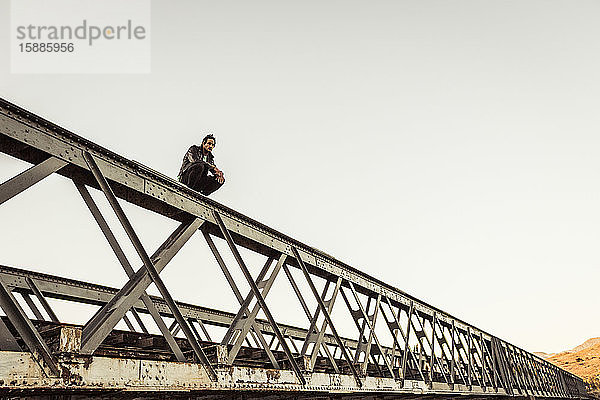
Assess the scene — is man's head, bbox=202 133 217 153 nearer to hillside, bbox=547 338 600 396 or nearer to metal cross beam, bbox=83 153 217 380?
metal cross beam, bbox=83 153 217 380

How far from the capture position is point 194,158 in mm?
8438

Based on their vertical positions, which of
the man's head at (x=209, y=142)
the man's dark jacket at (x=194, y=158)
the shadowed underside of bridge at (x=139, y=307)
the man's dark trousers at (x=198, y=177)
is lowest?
the shadowed underside of bridge at (x=139, y=307)

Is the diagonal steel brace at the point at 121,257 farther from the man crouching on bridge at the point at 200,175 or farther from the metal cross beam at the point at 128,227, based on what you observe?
the man crouching on bridge at the point at 200,175

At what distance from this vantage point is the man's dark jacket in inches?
321

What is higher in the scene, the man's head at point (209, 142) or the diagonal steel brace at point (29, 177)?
the man's head at point (209, 142)

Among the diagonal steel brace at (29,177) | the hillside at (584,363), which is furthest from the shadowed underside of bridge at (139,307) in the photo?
the hillside at (584,363)

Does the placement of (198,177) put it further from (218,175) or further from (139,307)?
(139,307)

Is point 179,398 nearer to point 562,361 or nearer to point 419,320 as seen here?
point 419,320

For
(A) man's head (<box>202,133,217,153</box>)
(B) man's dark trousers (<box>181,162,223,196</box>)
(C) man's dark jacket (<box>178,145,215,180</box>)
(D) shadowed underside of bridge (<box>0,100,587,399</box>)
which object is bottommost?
(D) shadowed underside of bridge (<box>0,100,587,399</box>)

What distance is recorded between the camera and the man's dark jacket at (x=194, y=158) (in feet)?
26.7

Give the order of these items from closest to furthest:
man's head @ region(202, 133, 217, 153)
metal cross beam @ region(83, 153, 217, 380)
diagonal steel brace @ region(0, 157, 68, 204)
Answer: diagonal steel brace @ region(0, 157, 68, 204) < metal cross beam @ region(83, 153, 217, 380) < man's head @ region(202, 133, 217, 153)

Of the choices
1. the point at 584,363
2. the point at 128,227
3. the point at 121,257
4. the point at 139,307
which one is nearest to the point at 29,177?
the point at 128,227

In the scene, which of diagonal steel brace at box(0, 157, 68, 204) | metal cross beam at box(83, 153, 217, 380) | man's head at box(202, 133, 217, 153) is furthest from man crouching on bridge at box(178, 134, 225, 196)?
diagonal steel brace at box(0, 157, 68, 204)

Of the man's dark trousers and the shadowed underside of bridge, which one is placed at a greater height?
the man's dark trousers
